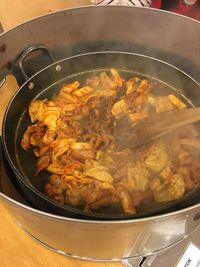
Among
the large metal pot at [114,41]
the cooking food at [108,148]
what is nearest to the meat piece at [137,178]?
the cooking food at [108,148]

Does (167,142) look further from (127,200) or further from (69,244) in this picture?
(69,244)

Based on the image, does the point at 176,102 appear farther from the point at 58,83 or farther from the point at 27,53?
the point at 27,53

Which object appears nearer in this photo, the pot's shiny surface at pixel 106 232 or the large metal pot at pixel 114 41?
the pot's shiny surface at pixel 106 232

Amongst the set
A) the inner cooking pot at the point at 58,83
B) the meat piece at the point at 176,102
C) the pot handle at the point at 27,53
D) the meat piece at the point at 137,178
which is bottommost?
the meat piece at the point at 137,178

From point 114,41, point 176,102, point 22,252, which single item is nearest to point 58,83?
point 114,41

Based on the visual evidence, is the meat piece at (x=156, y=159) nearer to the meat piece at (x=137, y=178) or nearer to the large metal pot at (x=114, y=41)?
the meat piece at (x=137, y=178)

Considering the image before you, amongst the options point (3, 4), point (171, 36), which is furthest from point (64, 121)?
point (3, 4)
